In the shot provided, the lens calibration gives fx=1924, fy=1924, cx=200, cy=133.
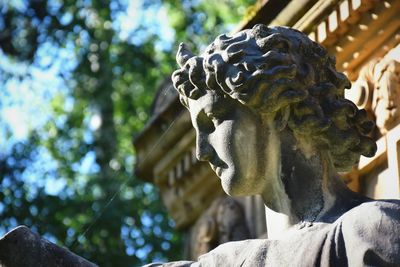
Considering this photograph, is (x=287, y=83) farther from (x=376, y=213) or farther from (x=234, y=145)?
(x=376, y=213)

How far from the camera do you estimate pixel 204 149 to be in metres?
8.73

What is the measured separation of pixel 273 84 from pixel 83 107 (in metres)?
18.3

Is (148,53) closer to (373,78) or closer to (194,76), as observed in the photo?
(373,78)

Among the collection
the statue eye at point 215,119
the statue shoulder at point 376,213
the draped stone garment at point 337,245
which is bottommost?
the draped stone garment at point 337,245

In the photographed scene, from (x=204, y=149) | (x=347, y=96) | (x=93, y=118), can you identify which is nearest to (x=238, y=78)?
(x=204, y=149)

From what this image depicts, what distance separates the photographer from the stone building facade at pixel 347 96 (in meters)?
10.8

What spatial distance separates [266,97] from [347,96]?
8.99 ft

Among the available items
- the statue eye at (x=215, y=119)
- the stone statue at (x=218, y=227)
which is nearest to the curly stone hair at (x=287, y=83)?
the statue eye at (x=215, y=119)

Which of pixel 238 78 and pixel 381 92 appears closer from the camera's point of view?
pixel 238 78

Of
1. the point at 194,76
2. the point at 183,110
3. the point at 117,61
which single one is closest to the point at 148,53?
the point at 117,61

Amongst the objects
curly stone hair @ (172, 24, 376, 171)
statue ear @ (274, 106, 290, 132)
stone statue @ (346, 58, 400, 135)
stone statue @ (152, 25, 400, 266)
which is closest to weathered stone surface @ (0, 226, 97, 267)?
stone statue @ (152, 25, 400, 266)

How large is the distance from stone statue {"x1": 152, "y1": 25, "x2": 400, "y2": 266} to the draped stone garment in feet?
0.04

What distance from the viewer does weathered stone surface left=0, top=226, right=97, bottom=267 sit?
8.38 meters

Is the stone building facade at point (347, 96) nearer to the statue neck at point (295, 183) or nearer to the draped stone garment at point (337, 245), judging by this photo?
the statue neck at point (295, 183)
